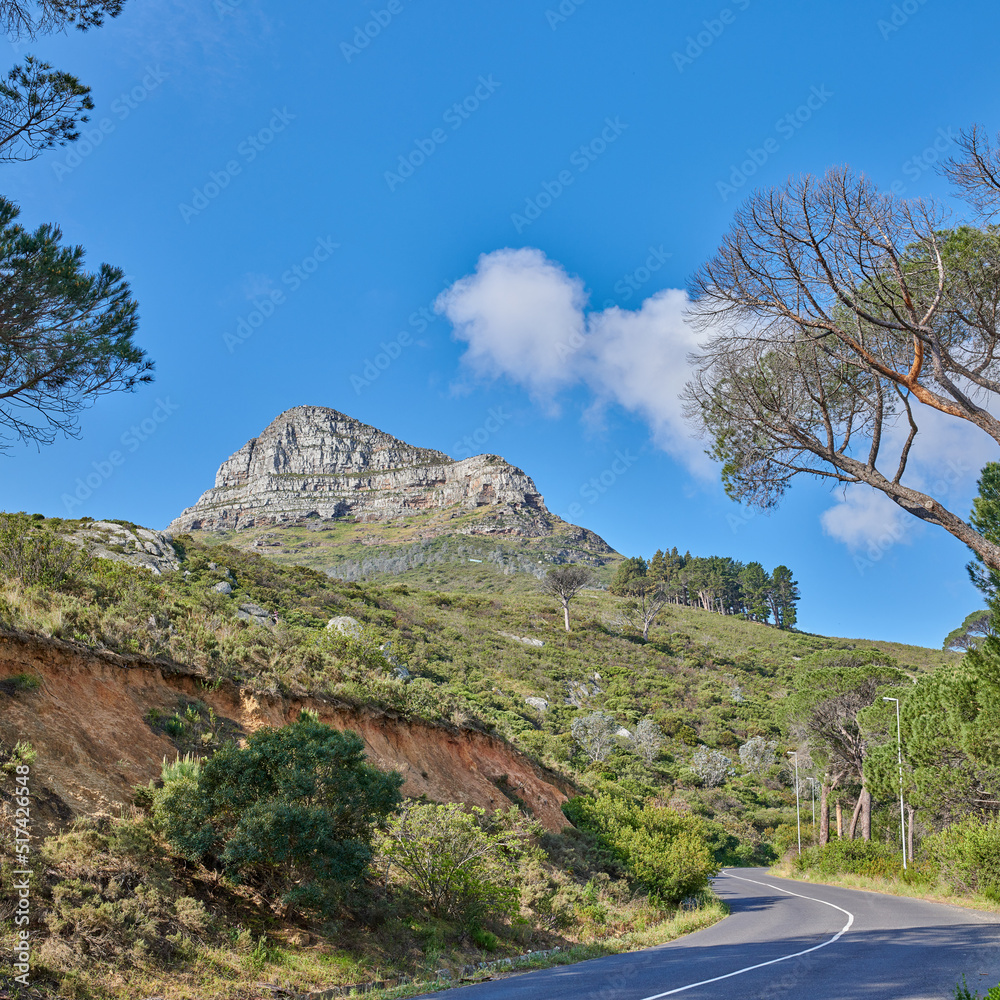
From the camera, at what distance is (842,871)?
96.7ft

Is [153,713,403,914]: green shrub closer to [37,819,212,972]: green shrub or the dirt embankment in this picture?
[37,819,212,972]: green shrub

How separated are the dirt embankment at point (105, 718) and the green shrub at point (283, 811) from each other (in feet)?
3.45

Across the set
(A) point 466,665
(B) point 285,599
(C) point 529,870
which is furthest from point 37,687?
(A) point 466,665

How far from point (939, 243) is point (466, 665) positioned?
112 ft

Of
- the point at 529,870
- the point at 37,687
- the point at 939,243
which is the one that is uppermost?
the point at 939,243

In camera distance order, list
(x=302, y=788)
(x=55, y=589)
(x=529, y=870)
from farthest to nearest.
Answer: (x=529, y=870)
(x=55, y=589)
(x=302, y=788)

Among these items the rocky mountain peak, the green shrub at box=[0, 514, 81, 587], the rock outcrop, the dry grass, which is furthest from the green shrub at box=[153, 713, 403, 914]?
the rocky mountain peak

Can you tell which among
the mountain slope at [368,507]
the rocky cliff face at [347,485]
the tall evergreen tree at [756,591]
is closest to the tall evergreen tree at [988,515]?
the tall evergreen tree at [756,591]

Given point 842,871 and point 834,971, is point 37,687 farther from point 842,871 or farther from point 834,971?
point 842,871

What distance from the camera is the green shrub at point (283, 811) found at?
26.8 ft

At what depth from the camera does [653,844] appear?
19047 mm

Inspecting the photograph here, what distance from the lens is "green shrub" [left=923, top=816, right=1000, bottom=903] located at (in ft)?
57.8

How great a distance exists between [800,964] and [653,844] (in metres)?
9.56

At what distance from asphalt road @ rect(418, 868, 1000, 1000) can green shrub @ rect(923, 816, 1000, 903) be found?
172cm
